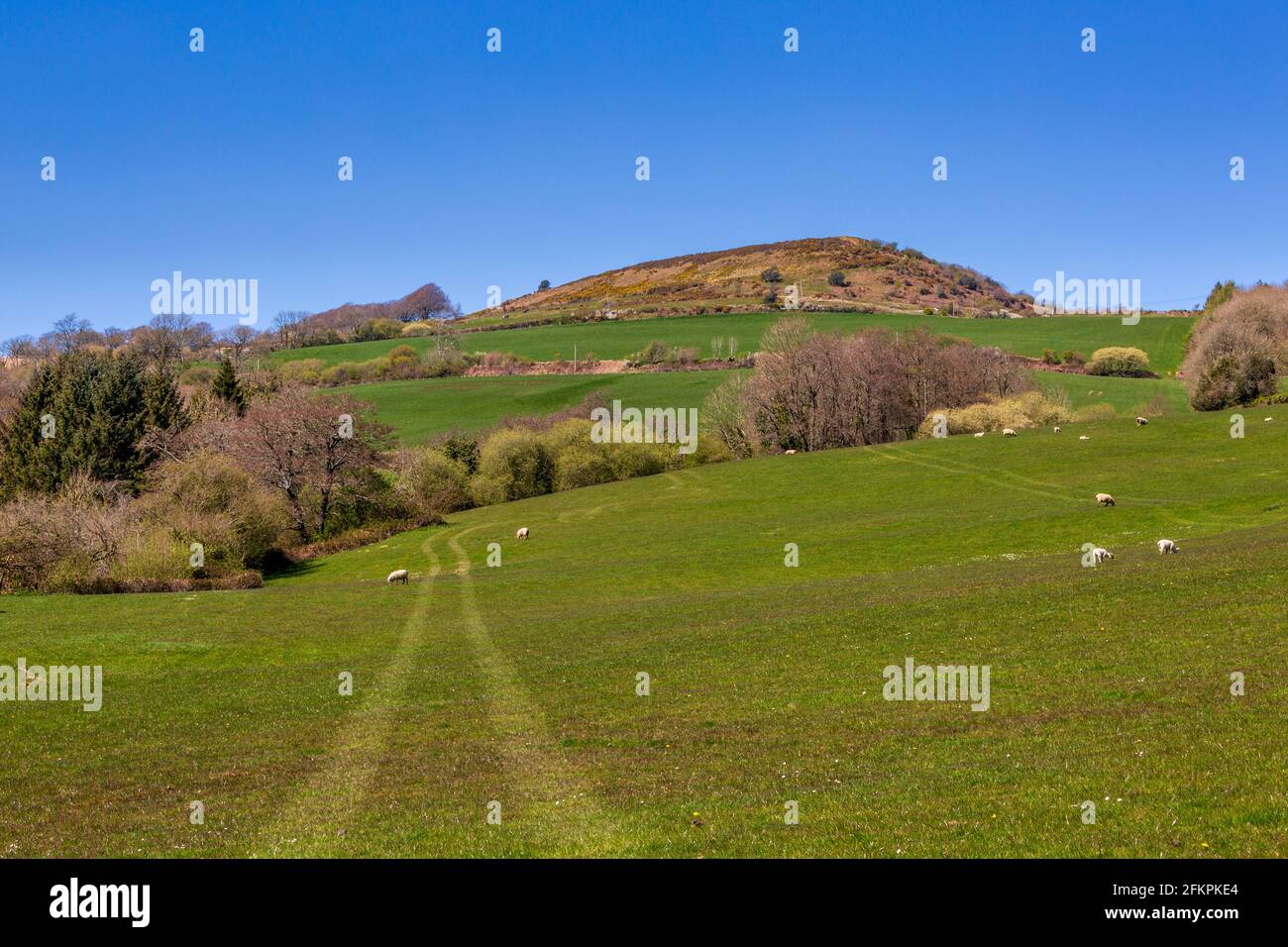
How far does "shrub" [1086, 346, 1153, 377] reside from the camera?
138 metres

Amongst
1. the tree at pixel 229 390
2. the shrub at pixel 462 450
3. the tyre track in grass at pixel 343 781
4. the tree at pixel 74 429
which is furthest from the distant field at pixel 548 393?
the tyre track in grass at pixel 343 781

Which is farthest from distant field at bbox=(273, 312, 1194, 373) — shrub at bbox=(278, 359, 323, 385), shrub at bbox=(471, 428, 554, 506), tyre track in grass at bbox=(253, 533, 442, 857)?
tyre track in grass at bbox=(253, 533, 442, 857)

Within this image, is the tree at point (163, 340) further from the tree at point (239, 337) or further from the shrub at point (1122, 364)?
the shrub at point (1122, 364)

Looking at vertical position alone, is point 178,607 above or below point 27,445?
below

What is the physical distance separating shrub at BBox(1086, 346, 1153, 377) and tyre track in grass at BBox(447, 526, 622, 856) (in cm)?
13154

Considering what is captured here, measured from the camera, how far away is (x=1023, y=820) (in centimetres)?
1232

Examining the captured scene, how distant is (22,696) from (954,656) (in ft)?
80.1

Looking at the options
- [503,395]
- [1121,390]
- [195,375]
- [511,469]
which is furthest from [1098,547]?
[195,375]

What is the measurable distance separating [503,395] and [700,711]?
4751 inches

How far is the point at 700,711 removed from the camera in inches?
853

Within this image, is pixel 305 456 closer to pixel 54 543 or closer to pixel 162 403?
pixel 162 403
